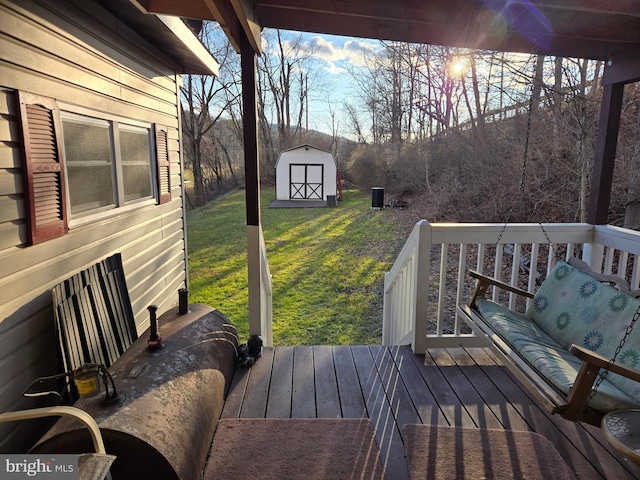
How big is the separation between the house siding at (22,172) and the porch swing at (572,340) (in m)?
2.49

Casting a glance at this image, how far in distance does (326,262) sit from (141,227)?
4.91 metres

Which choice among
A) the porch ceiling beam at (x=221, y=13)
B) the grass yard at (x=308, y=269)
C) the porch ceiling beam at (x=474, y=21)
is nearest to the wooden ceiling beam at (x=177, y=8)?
the porch ceiling beam at (x=221, y=13)

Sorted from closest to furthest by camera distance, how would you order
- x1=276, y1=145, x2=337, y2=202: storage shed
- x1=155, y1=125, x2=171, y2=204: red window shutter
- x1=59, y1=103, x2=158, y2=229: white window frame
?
x1=59, y1=103, x2=158, y2=229: white window frame, x1=155, y1=125, x2=171, y2=204: red window shutter, x1=276, y1=145, x2=337, y2=202: storage shed

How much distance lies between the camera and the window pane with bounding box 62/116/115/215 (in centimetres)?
263

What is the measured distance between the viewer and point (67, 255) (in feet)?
8.20

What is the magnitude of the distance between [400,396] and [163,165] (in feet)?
11.0

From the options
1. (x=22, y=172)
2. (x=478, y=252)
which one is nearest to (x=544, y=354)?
(x=478, y=252)

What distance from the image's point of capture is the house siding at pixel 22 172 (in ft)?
6.50

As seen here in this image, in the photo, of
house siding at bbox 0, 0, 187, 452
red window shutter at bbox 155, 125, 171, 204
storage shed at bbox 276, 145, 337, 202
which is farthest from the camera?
storage shed at bbox 276, 145, 337, 202

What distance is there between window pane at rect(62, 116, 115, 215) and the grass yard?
276 cm

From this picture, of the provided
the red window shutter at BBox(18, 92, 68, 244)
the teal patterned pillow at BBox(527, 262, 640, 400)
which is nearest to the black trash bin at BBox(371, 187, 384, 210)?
the teal patterned pillow at BBox(527, 262, 640, 400)

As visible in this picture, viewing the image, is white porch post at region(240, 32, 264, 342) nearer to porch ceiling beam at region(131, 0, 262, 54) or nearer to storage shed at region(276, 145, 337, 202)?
porch ceiling beam at region(131, 0, 262, 54)

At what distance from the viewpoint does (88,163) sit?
9.42 feet

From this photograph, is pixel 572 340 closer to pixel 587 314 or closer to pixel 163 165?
pixel 587 314
